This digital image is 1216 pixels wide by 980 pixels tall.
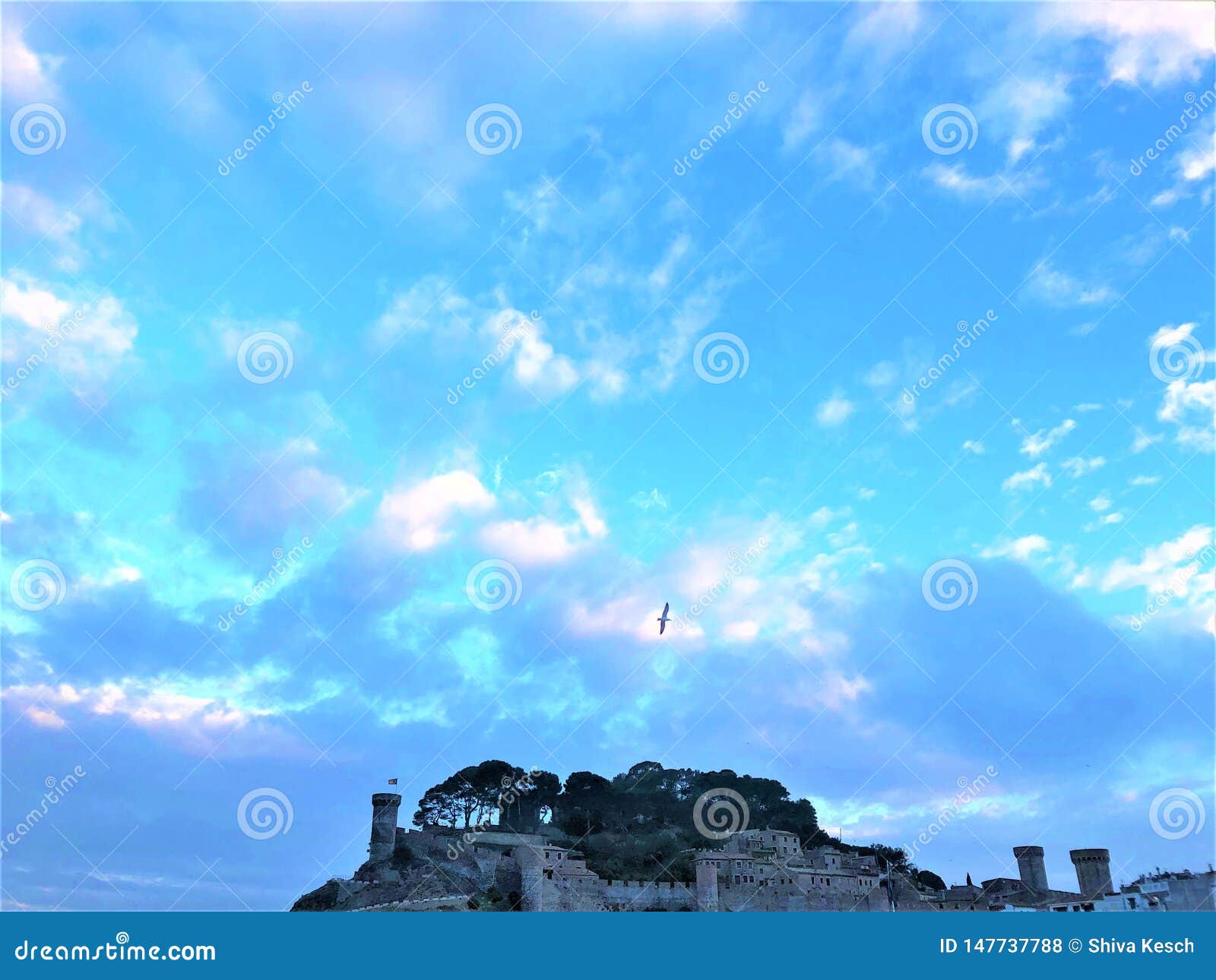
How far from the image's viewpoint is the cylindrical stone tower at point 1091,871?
235 ft

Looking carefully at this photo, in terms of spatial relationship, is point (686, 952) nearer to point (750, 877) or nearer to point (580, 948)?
point (580, 948)

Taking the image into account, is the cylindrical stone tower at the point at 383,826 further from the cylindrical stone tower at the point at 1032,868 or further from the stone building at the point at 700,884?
the cylindrical stone tower at the point at 1032,868

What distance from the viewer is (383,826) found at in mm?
69688

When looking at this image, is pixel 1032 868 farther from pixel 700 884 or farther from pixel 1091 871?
pixel 700 884

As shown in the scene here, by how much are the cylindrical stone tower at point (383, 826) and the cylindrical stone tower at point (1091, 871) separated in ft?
168

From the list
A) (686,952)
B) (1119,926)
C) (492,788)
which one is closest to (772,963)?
(686,952)

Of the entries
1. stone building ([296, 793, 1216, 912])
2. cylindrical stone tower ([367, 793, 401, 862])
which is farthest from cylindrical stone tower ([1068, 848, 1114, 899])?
cylindrical stone tower ([367, 793, 401, 862])

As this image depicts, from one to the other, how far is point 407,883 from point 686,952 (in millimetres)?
27554

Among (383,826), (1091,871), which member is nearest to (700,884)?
(383,826)

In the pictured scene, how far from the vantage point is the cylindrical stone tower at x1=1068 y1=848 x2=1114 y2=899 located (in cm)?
7169

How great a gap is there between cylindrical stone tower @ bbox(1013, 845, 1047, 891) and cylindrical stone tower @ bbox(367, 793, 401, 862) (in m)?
48.0

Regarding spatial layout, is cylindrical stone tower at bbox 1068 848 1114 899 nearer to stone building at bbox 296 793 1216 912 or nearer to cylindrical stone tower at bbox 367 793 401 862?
stone building at bbox 296 793 1216 912

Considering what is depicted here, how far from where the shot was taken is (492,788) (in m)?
82.1

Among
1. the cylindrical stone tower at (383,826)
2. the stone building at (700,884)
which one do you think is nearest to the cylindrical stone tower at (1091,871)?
the stone building at (700,884)
